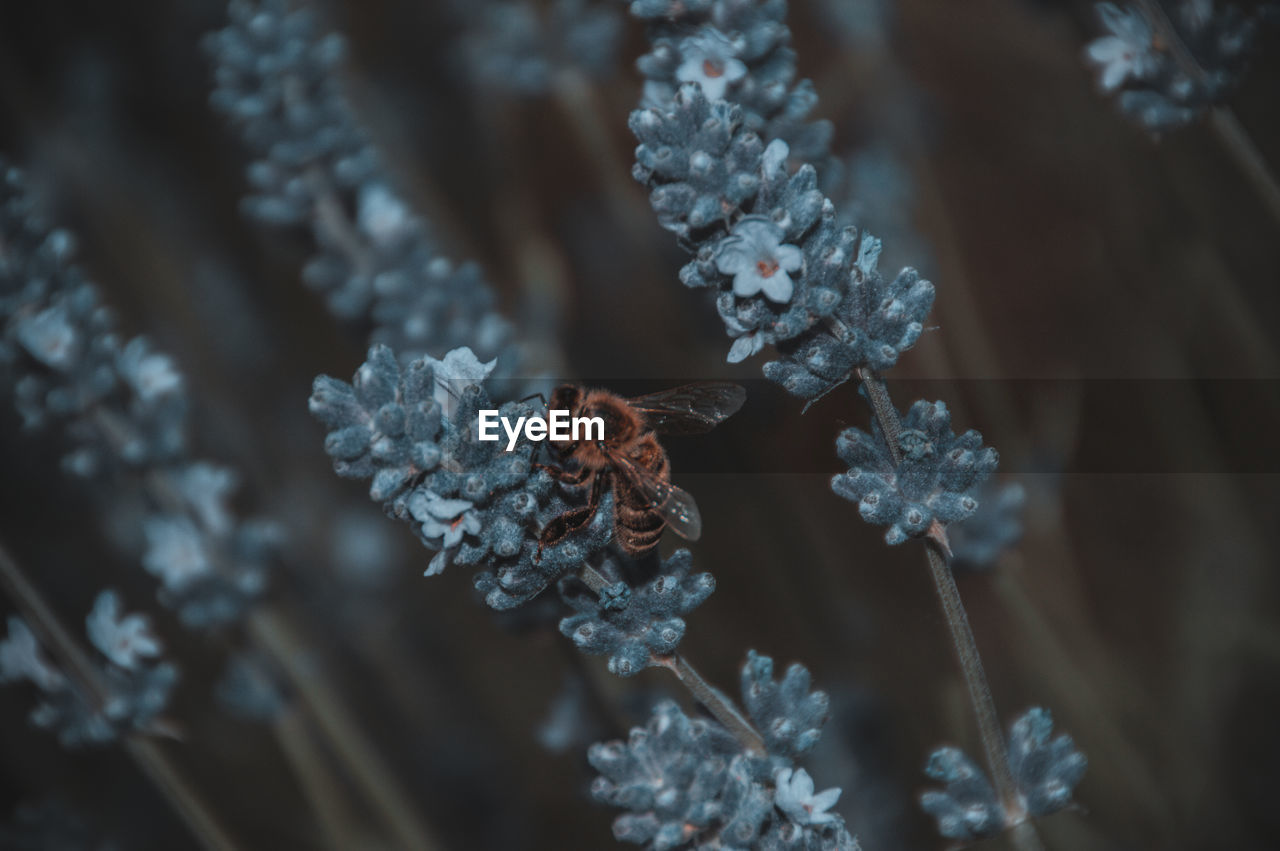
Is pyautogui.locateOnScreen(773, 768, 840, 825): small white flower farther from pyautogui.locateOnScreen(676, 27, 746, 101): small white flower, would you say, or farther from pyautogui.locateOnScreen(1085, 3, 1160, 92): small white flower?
pyautogui.locateOnScreen(1085, 3, 1160, 92): small white flower

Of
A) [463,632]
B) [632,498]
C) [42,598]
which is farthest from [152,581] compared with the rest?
[632,498]

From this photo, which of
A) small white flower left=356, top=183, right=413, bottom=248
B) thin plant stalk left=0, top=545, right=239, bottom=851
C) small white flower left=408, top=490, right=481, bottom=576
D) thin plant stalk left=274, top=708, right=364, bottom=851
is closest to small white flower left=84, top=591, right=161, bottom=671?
thin plant stalk left=0, top=545, right=239, bottom=851

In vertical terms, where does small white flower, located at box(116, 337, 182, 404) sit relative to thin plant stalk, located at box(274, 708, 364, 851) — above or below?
above

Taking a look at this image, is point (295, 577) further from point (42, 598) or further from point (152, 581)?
point (42, 598)

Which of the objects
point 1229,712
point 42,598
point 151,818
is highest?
point 42,598

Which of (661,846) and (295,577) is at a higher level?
(295,577)

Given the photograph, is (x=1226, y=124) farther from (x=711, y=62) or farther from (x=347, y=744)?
(x=347, y=744)
